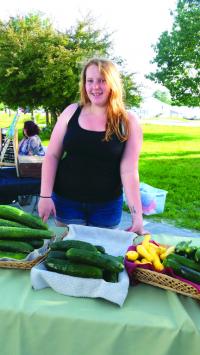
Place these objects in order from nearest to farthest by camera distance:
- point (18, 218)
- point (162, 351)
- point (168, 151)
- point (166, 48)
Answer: point (162, 351) < point (18, 218) < point (168, 151) < point (166, 48)

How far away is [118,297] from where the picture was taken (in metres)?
1.65

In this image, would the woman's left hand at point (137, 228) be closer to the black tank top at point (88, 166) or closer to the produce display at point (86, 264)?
the black tank top at point (88, 166)

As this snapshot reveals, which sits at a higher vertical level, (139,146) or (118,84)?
(118,84)

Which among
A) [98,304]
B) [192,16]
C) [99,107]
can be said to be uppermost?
[192,16]

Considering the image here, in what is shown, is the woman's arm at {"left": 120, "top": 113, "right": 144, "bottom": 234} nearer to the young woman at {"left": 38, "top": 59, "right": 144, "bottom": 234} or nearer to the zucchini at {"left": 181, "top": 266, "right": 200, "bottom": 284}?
the young woman at {"left": 38, "top": 59, "right": 144, "bottom": 234}

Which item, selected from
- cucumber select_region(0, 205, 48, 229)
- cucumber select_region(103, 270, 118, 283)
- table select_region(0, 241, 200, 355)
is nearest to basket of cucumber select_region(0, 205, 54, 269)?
cucumber select_region(0, 205, 48, 229)

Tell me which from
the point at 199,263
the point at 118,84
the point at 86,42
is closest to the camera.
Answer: the point at 199,263

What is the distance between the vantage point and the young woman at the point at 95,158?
2.46 meters

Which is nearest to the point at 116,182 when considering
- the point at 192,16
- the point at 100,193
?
the point at 100,193

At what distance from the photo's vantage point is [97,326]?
1556 mm

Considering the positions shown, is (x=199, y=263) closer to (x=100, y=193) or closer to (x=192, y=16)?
(x=100, y=193)

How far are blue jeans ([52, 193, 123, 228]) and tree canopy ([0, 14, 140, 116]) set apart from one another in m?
15.1

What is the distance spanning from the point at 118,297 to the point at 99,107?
1277 millimetres

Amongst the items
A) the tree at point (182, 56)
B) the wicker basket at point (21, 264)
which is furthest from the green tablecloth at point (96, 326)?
the tree at point (182, 56)
